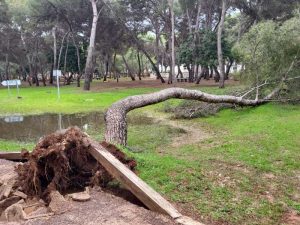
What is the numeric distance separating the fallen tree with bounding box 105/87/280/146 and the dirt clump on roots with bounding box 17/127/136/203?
8.49 feet

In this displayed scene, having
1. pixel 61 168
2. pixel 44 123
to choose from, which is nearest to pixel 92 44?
pixel 44 123

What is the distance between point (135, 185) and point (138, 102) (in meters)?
5.72

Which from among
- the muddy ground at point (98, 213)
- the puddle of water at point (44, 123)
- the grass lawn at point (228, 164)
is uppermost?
the muddy ground at point (98, 213)

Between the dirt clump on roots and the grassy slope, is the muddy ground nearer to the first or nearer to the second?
the dirt clump on roots

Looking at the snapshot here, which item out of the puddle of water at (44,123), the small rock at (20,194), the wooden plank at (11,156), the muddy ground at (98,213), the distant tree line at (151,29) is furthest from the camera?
the distant tree line at (151,29)

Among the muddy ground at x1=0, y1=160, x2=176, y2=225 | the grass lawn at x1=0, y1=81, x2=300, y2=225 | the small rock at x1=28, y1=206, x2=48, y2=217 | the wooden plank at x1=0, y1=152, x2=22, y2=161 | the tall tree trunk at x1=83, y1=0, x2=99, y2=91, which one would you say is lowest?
the grass lawn at x1=0, y1=81, x2=300, y2=225

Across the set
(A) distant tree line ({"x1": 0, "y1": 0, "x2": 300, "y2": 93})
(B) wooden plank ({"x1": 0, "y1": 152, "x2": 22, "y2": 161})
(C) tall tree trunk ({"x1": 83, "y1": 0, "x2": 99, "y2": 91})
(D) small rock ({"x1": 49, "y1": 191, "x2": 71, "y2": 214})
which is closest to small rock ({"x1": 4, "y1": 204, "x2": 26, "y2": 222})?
(D) small rock ({"x1": 49, "y1": 191, "x2": 71, "y2": 214})

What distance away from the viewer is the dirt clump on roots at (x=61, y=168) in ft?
17.5

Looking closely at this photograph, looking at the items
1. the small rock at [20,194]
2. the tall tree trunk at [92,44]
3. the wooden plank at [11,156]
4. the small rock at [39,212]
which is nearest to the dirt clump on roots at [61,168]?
the small rock at [20,194]

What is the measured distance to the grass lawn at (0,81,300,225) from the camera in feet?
17.6

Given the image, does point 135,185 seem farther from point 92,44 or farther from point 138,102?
point 92,44

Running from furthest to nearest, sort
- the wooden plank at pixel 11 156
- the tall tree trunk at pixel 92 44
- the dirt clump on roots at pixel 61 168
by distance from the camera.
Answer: the tall tree trunk at pixel 92 44
the wooden plank at pixel 11 156
the dirt clump on roots at pixel 61 168

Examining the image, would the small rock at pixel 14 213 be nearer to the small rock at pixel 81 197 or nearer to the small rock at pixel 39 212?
the small rock at pixel 39 212

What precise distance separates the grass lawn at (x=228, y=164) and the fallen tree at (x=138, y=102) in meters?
0.55
